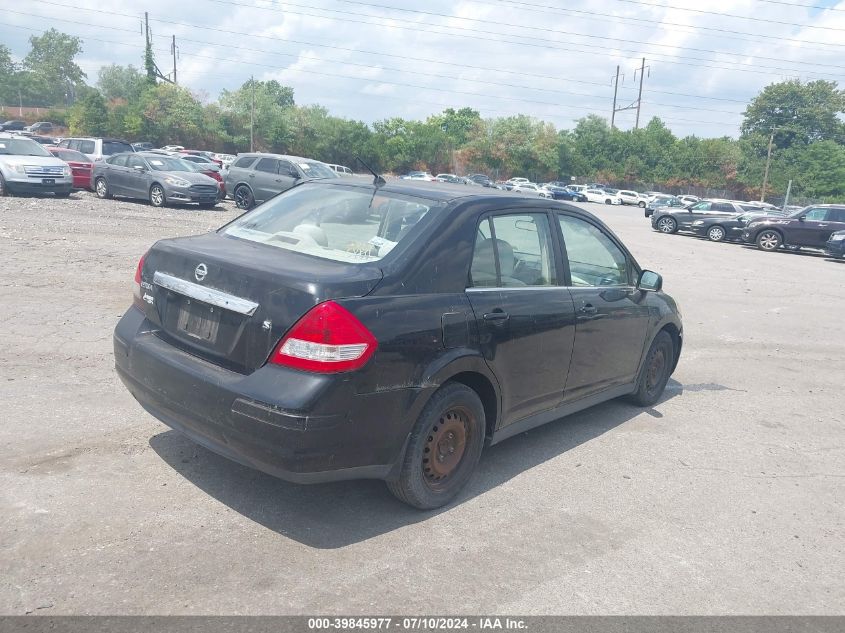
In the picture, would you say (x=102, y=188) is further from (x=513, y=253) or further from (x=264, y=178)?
(x=513, y=253)

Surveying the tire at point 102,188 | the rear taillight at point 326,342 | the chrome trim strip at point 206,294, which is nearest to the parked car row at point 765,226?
the tire at point 102,188

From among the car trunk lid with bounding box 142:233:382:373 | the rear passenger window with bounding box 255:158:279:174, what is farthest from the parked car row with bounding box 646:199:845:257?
the car trunk lid with bounding box 142:233:382:373

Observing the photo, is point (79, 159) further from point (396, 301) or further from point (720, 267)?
point (396, 301)

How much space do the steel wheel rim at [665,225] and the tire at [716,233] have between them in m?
1.79

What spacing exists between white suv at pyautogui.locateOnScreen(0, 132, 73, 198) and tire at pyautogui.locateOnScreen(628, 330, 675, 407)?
18.0 meters

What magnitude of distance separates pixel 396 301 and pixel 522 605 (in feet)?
5.09

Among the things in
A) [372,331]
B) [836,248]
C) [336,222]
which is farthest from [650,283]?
[836,248]

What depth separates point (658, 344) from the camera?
6195 millimetres

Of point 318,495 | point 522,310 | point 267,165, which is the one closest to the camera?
point 318,495

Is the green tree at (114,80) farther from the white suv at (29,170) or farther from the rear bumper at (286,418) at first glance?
the rear bumper at (286,418)

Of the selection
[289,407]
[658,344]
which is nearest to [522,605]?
[289,407]

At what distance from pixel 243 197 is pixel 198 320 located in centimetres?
1955

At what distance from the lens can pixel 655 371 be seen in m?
6.27

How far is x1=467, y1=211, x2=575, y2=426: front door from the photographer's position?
13.5 ft
